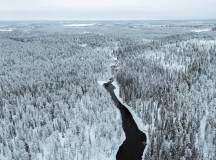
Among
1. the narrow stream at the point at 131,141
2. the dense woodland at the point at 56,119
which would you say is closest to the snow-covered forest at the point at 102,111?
the dense woodland at the point at 56,119

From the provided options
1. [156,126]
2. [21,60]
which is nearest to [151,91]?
[156,126]

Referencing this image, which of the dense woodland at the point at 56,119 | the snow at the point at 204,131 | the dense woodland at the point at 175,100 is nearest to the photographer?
the dense woodland at the point at 56,119

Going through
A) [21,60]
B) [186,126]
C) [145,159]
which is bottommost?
[145,159]

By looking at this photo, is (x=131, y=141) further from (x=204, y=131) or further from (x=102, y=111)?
(x=204, y=131)

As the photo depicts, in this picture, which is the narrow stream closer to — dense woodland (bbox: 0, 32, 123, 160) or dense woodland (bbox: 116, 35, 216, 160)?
dense woodland (bbox: 0, 32, 123, 160)

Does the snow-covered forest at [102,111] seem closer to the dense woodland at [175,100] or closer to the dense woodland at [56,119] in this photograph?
the dense woodland at [56,119]

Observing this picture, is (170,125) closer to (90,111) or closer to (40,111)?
(90,111)

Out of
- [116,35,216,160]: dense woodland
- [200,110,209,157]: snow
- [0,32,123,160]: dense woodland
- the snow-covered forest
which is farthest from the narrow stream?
[200,110,209,157]: snow

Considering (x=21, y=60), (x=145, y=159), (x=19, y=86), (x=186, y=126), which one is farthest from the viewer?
(x=21, y=60)
